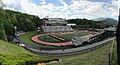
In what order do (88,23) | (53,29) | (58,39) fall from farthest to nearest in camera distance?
(88,23) → (53,29) → (58,39)

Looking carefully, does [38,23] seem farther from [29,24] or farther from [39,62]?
[39,62]

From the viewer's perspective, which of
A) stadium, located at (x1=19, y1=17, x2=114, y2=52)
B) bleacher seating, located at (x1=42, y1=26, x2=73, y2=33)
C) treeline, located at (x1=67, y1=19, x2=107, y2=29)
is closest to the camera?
stadium, located at (x1=19, y1=17, x2=114, y2=52)

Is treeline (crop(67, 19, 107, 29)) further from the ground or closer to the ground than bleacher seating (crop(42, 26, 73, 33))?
closer to the ground

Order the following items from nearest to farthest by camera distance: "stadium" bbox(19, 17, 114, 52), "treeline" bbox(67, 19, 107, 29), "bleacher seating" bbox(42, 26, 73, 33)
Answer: "stadium" bbox(19, 17, 114, 52) → "bleacher seating" bbox(42, 26, 73, 33) → "treeline" bbox(67, 19, 107, 29)

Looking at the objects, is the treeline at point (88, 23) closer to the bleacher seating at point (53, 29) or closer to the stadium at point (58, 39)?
the stadium at point (58, 39)

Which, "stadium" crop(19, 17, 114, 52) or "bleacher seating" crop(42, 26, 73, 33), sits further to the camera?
"bleacher seating" crop(42, 26, 73, 33)

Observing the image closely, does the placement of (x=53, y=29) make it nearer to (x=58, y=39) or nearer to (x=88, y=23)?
(x=88, y=23)

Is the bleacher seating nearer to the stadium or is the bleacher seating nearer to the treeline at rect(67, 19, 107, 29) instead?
the stadium

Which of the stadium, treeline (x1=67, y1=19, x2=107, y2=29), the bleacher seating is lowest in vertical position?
treeline (x1=67, y1=19, x2=107, y2=29)

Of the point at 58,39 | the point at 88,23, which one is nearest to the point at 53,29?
the point at 88,23

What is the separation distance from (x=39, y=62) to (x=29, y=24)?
94084mm

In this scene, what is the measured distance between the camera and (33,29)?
402ft

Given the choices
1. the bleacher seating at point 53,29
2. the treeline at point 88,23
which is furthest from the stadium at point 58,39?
the treeline at point 88,23

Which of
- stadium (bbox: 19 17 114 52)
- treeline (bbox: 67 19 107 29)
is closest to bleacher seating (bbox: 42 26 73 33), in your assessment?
stadium (bbox: 19 17 114 52)
